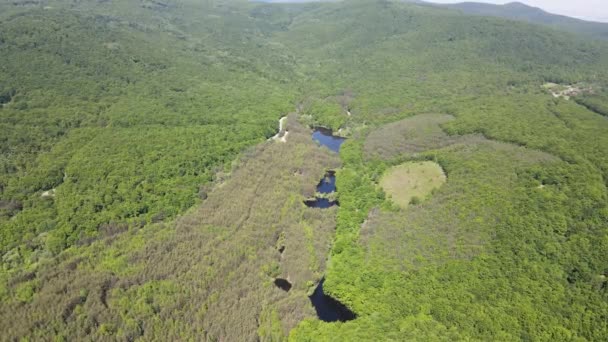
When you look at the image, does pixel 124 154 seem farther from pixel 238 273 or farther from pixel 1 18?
pixel 1 18

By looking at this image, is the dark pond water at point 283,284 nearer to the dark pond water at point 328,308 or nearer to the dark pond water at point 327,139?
the dark pond water at point 328,308

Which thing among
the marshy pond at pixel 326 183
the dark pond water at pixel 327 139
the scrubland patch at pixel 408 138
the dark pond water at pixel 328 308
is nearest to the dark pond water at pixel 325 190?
the marshy pond at pixel 326 183

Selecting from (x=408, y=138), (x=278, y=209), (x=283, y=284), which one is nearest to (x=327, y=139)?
(x=408, y=138)

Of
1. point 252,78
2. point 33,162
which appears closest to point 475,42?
point 252,78

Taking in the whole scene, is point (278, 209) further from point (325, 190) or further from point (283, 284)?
point (283, 284)

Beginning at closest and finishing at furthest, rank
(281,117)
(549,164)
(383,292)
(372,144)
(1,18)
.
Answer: (383,292) < (549,164) < (372,144) < (281,117) < (1,18)

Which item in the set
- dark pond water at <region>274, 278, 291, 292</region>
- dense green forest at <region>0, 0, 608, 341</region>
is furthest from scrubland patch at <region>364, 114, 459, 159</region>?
dark pond water at <region>274, 278, 291, 292</region>
